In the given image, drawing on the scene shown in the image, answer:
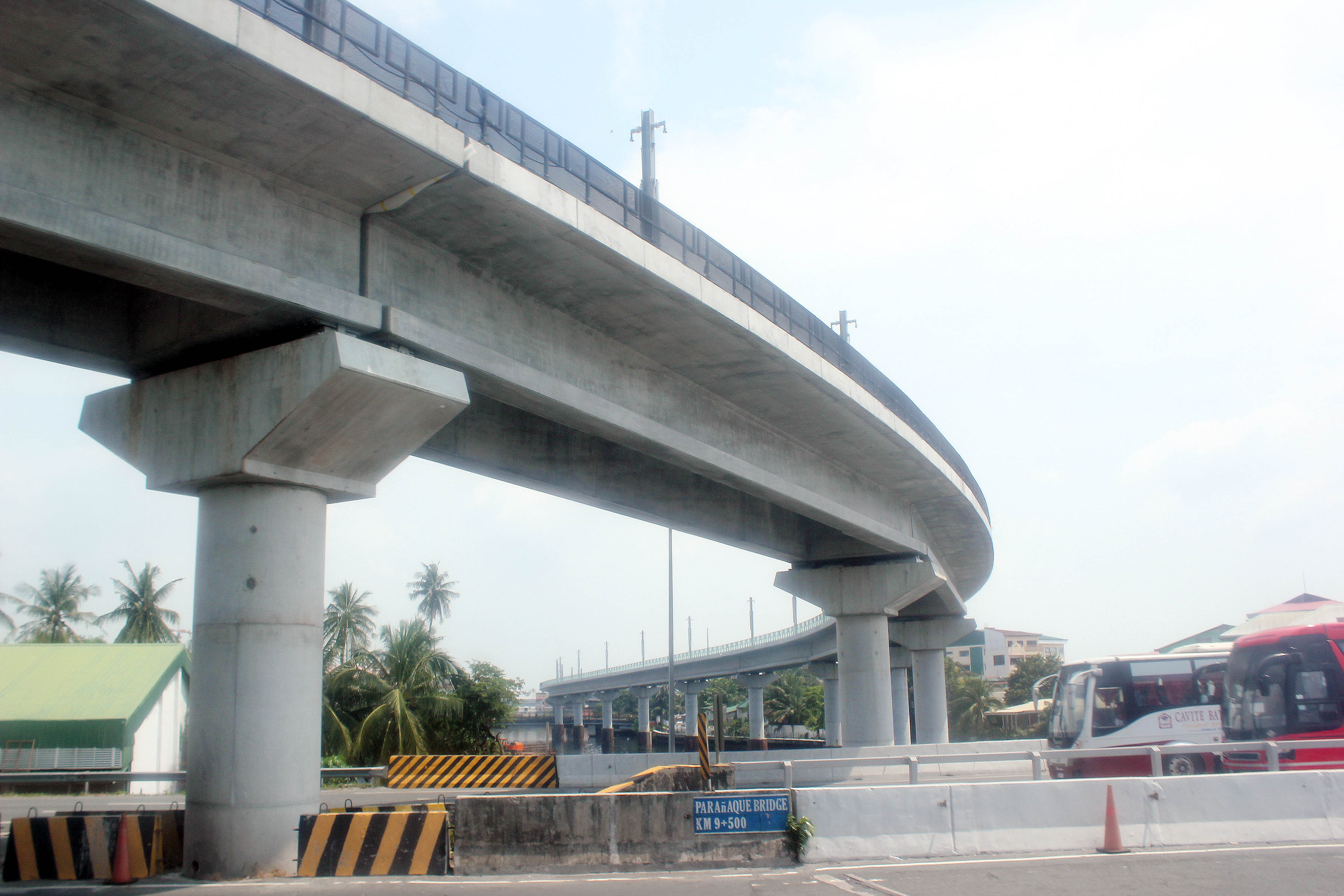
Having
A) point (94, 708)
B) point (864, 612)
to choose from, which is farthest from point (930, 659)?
point (94, 708)

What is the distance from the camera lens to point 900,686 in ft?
206

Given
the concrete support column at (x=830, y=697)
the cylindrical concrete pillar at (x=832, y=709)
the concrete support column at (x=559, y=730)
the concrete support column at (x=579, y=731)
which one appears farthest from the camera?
the concrete support column at (x=579, y=731)

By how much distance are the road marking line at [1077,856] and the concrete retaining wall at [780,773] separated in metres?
10.6

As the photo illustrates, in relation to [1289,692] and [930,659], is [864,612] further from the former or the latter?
[930,659]

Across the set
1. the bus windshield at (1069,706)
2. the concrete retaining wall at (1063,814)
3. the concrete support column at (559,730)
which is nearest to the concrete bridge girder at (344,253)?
the concrete retaining wall at (1063,814)

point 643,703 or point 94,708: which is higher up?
point 94,708

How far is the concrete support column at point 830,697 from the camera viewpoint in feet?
230

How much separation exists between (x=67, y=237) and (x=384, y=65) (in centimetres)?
369

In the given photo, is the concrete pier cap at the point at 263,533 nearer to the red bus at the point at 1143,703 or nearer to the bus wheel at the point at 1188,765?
the bus wheel at the point at 1188,765

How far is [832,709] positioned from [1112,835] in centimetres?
6657

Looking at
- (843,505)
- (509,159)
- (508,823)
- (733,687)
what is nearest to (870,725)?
(843,505)

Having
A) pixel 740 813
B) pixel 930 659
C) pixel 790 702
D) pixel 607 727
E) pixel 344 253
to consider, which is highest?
pixel 344 253

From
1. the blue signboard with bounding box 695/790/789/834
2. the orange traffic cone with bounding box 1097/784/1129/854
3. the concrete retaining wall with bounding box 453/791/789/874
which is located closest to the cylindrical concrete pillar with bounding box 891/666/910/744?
the orange traffic cone with bounding box 1097/784/1129/854

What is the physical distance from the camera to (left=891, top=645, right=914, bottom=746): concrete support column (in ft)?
196
